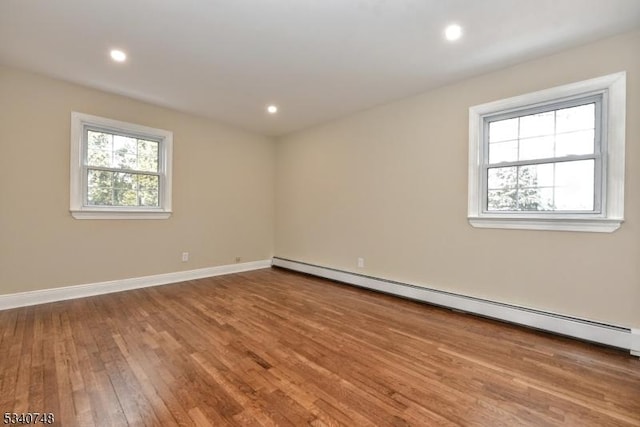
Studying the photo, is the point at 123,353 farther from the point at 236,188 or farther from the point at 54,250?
the point at 236,188

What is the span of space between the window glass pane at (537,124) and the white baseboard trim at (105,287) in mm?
4426

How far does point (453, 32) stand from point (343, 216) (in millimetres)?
2661

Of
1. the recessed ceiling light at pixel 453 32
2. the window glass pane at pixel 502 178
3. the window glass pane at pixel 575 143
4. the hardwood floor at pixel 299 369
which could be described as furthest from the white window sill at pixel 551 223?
the recessed ceiling light at pixel 453 32

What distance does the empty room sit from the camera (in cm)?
176

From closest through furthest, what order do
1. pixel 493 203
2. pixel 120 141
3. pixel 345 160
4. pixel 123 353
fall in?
pixel 123 353 → pixel 493 203 → pixel 120 141 → pixel 345 160

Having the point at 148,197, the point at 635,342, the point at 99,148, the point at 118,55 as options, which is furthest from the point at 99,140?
the point at 635,342

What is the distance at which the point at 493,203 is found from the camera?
3021 mm

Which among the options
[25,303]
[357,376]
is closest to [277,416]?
[357,376]

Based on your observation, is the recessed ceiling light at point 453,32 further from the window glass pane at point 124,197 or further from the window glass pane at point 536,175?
the window glass pane at point 124,197

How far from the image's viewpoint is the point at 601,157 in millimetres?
2389

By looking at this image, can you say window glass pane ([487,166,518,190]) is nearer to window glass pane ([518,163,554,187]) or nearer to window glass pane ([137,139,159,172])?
window glass pane ([518,163,554,187])

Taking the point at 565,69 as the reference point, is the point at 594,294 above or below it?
below

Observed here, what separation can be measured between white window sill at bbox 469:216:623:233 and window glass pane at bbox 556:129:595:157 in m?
0.61

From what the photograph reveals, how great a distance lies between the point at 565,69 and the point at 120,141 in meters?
5.02
